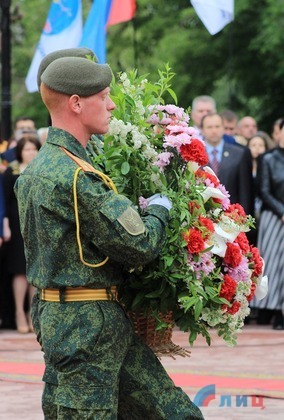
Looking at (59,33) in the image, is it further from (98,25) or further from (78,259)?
(78,259)

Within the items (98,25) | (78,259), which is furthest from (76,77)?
(98,25)

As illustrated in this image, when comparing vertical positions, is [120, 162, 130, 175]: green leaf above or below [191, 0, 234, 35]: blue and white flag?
below

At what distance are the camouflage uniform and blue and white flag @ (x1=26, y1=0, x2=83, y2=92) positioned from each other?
10617 millimetres

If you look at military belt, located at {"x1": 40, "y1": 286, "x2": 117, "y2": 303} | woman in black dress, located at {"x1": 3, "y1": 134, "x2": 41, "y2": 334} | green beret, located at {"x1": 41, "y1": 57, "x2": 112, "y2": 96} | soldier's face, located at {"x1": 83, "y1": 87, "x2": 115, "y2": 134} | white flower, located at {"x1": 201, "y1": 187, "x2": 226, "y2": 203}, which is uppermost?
green beret, located at {"x1": 41, "y1": 57, "x2": 112, "y2": 96}

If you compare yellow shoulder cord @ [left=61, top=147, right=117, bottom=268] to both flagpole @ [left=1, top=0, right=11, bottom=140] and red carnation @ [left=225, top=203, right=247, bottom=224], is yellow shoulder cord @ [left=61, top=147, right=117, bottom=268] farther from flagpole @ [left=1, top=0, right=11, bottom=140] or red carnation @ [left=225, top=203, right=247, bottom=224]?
flagpole @ [left=1, top=0, right=11, bottom=140]

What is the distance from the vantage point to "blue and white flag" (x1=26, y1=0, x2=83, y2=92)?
1605 cm

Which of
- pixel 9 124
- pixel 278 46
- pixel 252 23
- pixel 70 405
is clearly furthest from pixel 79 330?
pixel 252 23

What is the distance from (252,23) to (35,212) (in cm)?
2480

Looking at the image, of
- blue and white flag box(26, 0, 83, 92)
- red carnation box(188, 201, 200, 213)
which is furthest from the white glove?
blue and white flag box(26, 0, 83, 92)

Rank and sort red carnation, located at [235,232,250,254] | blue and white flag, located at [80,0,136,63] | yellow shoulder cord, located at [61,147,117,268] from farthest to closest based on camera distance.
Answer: blue and white flag, located at [80,0,136,63] → red carnation, located at [235,232,250,254] → yellow shoulder cord, located at [61,147,117,268]

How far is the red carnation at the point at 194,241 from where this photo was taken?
5.43 metres

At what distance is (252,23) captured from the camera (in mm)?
29484

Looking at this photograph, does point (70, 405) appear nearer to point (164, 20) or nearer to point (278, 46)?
point (278, 46)

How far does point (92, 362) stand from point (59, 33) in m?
11.4
